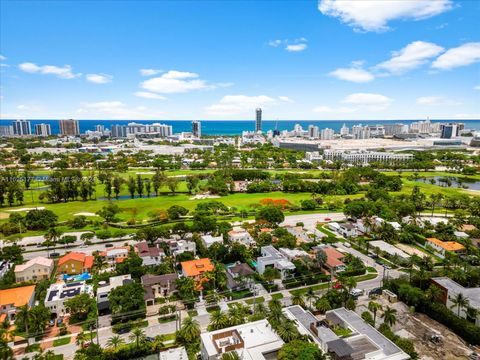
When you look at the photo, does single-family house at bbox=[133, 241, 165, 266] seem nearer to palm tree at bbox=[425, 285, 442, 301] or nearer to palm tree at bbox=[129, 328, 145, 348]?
palm tree at bbox=[129, 328, 145, 348]

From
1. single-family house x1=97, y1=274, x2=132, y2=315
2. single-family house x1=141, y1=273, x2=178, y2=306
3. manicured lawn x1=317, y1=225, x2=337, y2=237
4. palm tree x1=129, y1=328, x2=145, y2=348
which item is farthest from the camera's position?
manicured lawn x1=317, y1=225, x2=337, y2=237

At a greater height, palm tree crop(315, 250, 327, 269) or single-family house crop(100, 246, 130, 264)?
palm tree crop(315, 250, 327, 269)

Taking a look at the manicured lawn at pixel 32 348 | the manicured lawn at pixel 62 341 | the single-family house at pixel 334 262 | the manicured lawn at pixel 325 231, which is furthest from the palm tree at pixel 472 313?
the manicured lawn at pixel 32 348

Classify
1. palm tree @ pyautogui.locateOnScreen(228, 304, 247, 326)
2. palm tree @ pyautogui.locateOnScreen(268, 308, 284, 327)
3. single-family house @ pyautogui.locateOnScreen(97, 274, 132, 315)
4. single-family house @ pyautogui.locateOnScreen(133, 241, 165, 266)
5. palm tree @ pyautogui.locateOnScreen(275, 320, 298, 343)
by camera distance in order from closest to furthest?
palm tree @ pyautogui.locateOnScreen(275, 320, 298, 343)
palm tree @ pyautogui.locateOnScreen(268, 308, 284, 327)
palm tree @ pyautogui.locateOnScreen(228, 304, 247, 326)
single-family house @ pyautogui.locateOnScreen(97, 274, 132, 315)
single-family house @ pyautogui.locateOnScreen(133, 241, 165, 266)

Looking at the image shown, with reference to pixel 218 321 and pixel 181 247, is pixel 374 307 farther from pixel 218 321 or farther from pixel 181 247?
pixel 181 247

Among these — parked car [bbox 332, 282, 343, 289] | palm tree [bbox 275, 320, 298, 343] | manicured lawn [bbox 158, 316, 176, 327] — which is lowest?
manicured lawn [bbox 158, 316, 176, 327]

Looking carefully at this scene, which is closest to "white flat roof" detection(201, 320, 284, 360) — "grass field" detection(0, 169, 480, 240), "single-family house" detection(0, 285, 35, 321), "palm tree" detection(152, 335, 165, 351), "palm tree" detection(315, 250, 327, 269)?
"palm tree" detection(152, 335, 165, 351)

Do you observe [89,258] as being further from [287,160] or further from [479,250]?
[287,160]

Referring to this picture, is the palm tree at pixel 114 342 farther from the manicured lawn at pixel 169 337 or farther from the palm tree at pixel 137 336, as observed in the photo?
the manicured lawn at pixel 169 337

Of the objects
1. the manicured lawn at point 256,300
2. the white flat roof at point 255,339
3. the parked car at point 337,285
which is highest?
the white flat roof at point 255,339
